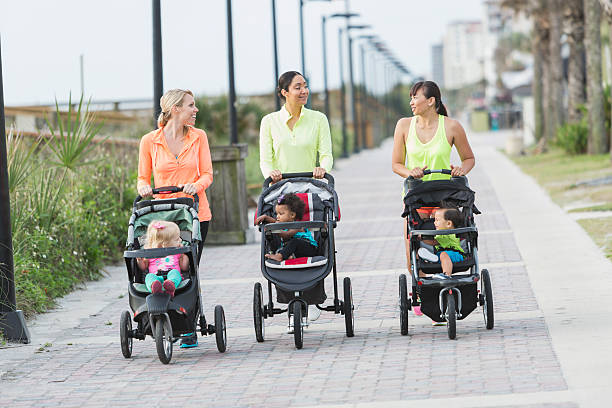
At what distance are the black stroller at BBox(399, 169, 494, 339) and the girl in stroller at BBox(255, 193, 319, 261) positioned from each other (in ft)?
2.31

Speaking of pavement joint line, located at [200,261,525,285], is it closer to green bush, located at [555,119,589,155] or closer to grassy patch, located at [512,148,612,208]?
→ grassy patch, located at [512,148,612,208]

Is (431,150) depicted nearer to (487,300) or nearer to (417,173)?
(417,173)

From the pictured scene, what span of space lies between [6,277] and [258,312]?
2.15 m

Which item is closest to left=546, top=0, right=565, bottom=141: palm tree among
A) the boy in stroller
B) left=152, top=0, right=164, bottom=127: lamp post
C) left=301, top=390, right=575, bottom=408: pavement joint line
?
left=152, top=0, right=164, bottom=127: lamp post

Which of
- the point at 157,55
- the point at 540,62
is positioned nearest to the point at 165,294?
the point at 157,55

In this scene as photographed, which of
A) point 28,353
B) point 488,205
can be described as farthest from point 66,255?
point 488,205

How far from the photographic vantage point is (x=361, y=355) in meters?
7.60

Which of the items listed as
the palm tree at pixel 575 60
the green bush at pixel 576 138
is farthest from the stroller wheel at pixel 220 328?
the palm tree at pixel 575 60

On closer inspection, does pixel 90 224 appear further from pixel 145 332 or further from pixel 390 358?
pixel 390 358

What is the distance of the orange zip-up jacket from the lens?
8219 millimetres

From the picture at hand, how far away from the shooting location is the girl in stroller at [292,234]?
796 centimetres

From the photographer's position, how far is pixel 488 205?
2012 cm

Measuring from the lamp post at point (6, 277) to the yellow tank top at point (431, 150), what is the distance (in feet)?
10.4

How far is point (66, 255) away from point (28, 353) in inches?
141
